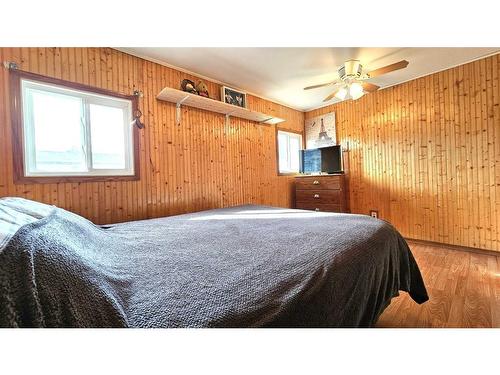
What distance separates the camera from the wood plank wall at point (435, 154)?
267 cm

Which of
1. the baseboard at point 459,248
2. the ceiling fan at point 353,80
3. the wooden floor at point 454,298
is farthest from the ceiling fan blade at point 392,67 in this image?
the baseboard at point 459,248

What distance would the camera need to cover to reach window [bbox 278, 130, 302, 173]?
4.14 m

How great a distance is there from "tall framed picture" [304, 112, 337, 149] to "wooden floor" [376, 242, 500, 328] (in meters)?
2.48

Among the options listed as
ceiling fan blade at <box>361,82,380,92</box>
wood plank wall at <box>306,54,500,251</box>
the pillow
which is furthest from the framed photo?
the pillow

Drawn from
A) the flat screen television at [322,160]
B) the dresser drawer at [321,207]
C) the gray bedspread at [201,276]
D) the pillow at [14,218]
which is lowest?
the dresser drawer at [321,207]

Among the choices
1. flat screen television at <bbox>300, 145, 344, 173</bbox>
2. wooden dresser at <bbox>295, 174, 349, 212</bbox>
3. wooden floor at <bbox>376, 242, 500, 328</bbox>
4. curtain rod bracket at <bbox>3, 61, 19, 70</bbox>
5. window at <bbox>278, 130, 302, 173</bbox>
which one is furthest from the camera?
window at <bbox>278, 130, 302, 173</bbox>

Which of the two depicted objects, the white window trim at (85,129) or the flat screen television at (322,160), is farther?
the flat screen television at (322,160)

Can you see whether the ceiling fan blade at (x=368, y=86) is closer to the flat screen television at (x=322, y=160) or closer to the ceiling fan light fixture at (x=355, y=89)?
the ceiling fan light fixture at (x=355, y=89)

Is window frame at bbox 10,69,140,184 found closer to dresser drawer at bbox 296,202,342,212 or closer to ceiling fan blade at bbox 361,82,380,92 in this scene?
ceiling fan blade at bbox 361,82,380,92

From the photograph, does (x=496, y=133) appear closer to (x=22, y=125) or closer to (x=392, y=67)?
(x=392, y=67)

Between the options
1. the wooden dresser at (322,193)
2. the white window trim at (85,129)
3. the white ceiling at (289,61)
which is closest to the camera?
the white window trim at (85,129)

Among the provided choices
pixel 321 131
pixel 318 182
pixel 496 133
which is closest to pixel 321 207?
pixel 318 182

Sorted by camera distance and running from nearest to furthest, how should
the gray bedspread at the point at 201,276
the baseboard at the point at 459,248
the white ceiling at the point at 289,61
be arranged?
the gray bedspread at the point at 201,276 < the white ceiling at the point at 289,61 < the baseboard at the point at 459,248
